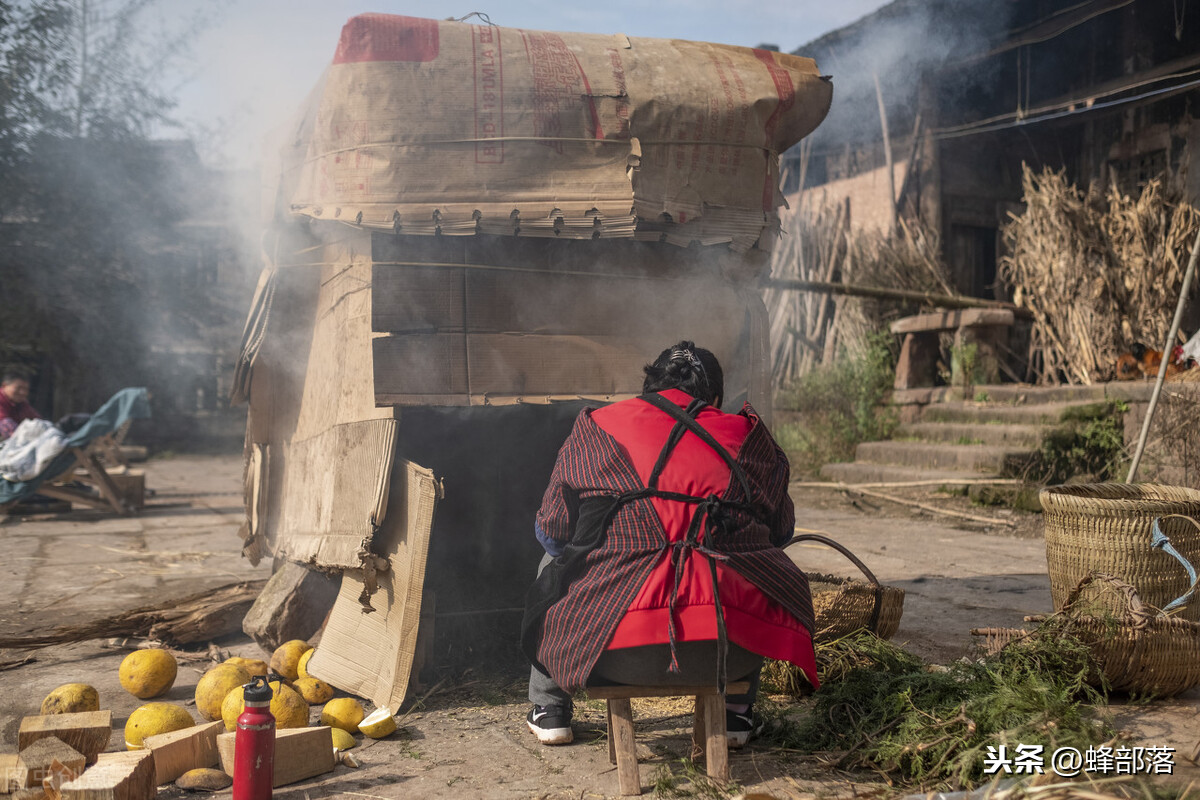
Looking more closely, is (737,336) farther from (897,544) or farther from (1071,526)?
(897,544)

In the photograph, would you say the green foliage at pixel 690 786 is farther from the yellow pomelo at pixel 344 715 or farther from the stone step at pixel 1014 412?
the stone step at pixel 1014 412

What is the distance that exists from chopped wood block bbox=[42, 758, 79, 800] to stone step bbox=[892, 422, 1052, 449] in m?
7.79

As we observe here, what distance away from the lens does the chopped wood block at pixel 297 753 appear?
2.55 meters

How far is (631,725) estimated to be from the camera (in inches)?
98.3

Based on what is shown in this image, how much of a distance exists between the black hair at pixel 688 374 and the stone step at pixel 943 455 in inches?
244

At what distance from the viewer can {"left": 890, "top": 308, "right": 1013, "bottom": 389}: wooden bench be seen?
9.41 m

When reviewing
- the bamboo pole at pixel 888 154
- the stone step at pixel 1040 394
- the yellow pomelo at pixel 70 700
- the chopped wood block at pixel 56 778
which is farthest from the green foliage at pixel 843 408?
the chopped wood block at pixel 56 778

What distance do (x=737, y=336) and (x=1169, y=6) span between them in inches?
343

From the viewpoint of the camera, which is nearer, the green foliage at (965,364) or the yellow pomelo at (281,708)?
the yellow pomelo at (281,708)

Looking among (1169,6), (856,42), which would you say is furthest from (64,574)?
(1169,6)

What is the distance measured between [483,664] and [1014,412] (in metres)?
6.77

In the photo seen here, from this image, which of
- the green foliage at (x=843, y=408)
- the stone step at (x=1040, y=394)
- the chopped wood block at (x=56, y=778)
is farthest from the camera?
the green foliage at (x=843, y=408)

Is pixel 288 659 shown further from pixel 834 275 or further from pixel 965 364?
pixel 834 275

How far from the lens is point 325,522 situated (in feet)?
11.8
